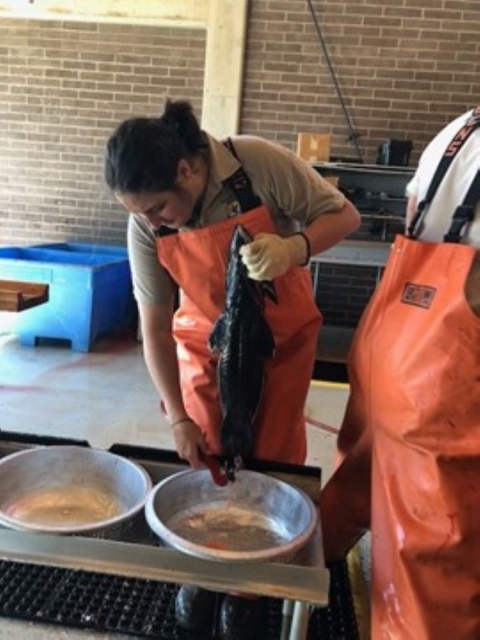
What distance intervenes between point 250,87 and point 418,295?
3995 mm

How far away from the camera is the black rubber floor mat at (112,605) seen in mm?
1439

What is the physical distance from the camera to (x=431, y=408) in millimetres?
1007

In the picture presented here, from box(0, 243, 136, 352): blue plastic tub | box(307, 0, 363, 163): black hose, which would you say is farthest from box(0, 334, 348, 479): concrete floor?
box(307, 0, 363, 163): black hose

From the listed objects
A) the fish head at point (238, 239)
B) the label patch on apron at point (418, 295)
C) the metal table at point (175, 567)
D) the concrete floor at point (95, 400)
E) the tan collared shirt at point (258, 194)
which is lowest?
the concrete floor at point (95, 400)

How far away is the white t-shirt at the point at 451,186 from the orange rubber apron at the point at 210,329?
39 cm

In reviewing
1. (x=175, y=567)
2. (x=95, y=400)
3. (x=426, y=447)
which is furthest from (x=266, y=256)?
(x=95, y=400)

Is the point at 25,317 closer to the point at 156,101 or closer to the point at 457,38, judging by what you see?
the point at 156,101

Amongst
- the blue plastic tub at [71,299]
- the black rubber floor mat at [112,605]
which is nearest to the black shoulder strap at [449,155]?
the black rubber floor mat at [112,605]

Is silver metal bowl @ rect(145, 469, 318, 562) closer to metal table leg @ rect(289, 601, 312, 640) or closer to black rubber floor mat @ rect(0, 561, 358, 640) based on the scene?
metal table leg @ rect(289, 601, 312, 640)

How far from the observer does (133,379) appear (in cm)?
345

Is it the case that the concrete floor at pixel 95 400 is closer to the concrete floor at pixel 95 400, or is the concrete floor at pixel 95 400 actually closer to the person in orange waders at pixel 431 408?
the concrete floor at pixel 95 400

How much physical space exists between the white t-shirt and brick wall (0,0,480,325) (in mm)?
3432

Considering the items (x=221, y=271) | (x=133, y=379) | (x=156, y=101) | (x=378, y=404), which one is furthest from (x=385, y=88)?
(x=378, y=404)

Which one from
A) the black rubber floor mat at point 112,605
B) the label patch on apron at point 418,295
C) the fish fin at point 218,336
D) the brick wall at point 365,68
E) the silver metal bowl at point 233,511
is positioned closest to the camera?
the label patch on apron at point 418,295
